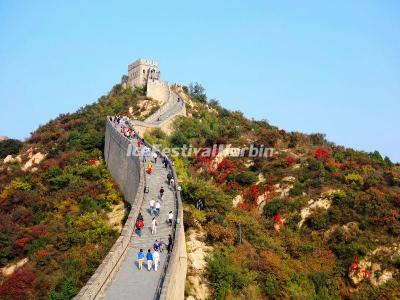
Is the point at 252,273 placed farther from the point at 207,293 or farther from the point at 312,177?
the point at 312,177

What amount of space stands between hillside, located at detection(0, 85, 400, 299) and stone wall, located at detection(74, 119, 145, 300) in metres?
1.09

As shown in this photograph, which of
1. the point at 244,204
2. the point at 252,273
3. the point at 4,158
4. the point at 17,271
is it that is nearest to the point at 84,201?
the point at 17,271

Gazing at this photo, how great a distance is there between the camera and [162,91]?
6600 cm

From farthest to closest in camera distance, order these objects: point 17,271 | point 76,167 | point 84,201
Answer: point 76,167 → point 84,201 → point 17,271

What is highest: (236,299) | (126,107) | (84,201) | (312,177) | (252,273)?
(126,107)

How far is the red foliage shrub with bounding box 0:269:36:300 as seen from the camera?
86.1 ft

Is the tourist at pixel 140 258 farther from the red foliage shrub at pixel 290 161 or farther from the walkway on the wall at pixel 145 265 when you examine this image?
the red foliage shrub at pixel 290 161

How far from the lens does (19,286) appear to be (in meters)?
26.8

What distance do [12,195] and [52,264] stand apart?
13.2m

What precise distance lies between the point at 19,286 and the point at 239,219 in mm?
12108

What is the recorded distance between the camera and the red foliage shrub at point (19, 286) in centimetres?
2623

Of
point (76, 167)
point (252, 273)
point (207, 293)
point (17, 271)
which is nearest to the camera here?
point (207, 293)

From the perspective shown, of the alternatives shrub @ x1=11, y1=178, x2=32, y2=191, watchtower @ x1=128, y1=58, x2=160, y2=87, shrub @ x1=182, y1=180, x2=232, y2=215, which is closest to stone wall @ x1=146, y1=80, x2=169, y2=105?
watchtower @ x1=128, y1=58, x2=160, y2=87

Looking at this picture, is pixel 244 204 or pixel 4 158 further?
pixel 4 158
